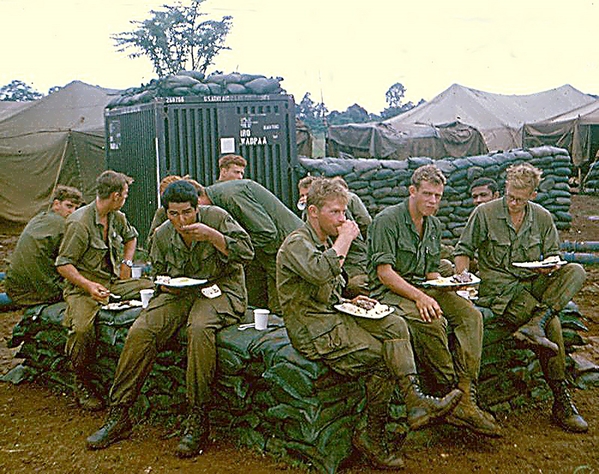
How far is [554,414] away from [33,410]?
3629 millimetres

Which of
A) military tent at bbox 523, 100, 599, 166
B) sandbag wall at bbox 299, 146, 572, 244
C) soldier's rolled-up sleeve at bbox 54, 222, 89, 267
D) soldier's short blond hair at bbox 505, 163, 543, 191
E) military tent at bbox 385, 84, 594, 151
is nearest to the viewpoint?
soldier's short blond hair at bbox 505, 163, 543, 191

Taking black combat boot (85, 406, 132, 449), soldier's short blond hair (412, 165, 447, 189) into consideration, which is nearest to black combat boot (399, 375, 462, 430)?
soldier's short blond hair (412, 165, 447, 189)

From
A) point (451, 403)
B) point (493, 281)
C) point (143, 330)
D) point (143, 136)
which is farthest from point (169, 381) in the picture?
point (143, 136)

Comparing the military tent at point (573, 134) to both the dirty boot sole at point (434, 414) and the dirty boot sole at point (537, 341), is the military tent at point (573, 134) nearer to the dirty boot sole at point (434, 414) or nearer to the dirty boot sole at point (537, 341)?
the dirty boot sole at point (537, 341)

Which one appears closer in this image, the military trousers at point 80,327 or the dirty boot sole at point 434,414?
the dirty boot sole at point 434,414

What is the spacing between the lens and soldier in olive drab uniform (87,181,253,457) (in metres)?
4.10

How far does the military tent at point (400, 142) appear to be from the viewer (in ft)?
56.1

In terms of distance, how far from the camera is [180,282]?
4234mm

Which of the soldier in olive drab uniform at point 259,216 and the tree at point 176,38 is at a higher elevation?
the tree at point 176,38

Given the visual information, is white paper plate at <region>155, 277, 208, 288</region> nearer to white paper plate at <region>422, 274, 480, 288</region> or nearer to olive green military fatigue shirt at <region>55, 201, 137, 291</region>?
olive green military fatigue shirt at <region>55, 201, 137, 291</region>

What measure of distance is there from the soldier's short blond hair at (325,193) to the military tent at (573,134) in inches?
704

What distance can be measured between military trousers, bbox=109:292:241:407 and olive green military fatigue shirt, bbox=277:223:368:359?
24.0 inches

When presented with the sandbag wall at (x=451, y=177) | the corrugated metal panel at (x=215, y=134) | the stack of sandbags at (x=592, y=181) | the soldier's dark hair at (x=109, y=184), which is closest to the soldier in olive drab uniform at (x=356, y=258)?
the soldier's dark hair at (x=109, y=184)

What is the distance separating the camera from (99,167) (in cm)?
1598
